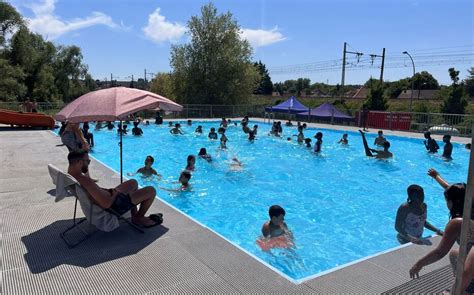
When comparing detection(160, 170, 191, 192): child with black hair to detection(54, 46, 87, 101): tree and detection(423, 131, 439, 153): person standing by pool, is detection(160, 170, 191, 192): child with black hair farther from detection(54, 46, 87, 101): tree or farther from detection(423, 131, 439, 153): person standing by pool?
detection(54, 46, 87, 101): tree

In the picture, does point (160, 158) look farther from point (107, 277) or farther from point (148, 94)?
point (107, 277)

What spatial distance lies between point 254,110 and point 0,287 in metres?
34.4

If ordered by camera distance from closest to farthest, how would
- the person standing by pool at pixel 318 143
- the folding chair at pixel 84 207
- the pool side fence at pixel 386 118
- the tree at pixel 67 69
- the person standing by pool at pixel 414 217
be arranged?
1. the folding chair at pixel 84 207
2. the person standing by pool at pixel 414 217
3. the person standing by pool at pixel 318 143
4. the pool side fence at pixel 386 118
5. the tree at pixel 67 69

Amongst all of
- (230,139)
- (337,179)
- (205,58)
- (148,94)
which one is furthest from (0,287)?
(205,58)

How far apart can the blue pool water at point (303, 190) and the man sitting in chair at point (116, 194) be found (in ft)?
6.88

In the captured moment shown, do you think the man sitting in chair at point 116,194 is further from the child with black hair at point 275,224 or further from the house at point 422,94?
the house at point 422,94

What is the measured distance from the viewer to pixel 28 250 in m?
4.38

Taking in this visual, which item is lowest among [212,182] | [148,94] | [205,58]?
[212,182]

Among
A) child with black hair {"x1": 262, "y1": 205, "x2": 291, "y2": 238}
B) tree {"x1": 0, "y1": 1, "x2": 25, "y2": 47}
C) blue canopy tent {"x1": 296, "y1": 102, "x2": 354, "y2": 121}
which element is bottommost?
child with black hair {"x1": 262, "y1": 205, "x2": 291, "y2": 238}

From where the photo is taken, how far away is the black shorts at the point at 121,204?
16.0 feet

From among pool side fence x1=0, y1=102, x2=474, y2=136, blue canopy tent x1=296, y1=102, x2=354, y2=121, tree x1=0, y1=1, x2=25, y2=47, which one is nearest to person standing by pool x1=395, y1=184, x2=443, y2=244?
pool side fence x1=0, y1=102, x2=474, y2=136

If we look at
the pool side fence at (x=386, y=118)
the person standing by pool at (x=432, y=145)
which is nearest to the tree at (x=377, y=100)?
the pool side fence at (x=386, y=118)

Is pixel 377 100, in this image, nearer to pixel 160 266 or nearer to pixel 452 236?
pixel 452 236

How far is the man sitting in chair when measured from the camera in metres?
4.67
